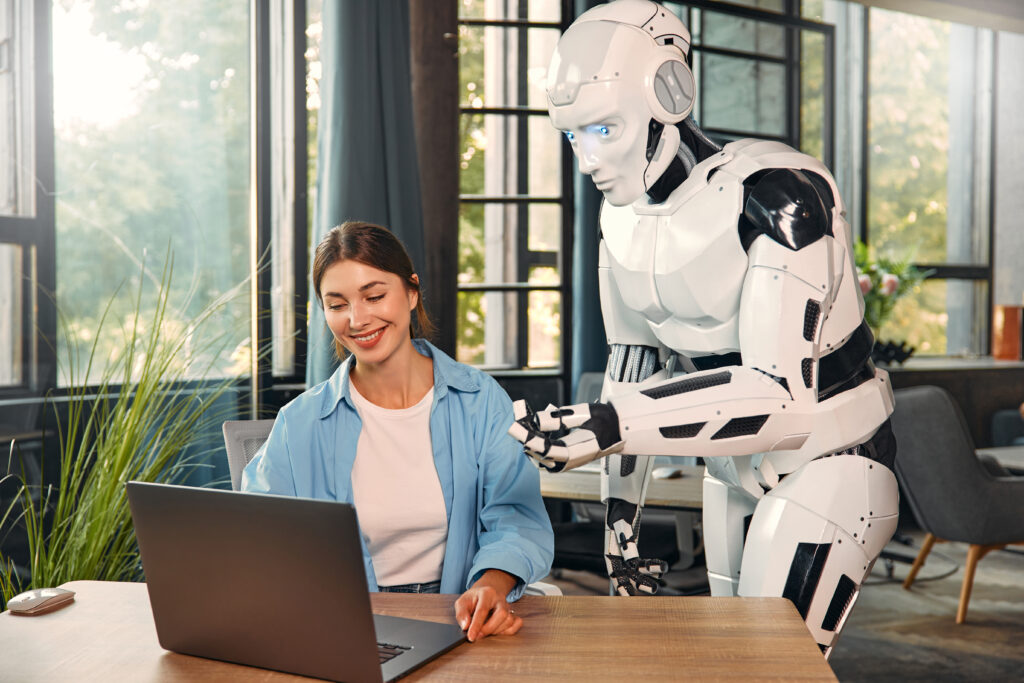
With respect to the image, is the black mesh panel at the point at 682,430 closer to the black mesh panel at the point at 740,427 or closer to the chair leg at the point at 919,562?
the black mesh panel at the point at 740,427

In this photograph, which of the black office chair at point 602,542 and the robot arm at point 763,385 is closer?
the robot arm at point 763,385

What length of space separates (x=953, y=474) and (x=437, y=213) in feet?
6.87

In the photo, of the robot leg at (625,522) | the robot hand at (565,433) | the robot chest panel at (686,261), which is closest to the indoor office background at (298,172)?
the robot leg at (625,522)

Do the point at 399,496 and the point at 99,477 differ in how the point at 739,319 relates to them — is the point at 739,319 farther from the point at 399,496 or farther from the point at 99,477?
the point at 99,477

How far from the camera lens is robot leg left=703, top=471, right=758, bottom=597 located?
1728 mm

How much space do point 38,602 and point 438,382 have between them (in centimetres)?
68

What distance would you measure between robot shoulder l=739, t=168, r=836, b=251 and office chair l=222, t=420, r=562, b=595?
922 mm

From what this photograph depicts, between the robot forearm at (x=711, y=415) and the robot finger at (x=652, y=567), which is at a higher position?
the robot forearm at (x=711, y=415)

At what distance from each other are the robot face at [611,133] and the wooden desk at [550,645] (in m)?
0.64

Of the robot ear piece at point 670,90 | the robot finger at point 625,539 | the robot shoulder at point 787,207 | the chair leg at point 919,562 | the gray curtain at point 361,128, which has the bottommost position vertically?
the chair leg at point 919,562

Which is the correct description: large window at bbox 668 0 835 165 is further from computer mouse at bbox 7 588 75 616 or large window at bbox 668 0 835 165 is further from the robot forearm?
computer mouse at bbox 7 588 75 616

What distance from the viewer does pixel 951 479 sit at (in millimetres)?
3391

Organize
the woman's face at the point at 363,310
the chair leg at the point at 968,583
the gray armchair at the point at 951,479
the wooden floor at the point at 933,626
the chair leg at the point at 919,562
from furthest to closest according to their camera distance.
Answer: the chair leg at the point at 919,562, the chair leg at the point at 968,583, the gray armchair at the point at 951,479, the wooden floor at the point at 933,626, the woman's face at the point at 363,310

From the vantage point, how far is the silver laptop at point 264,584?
0.97 metres
